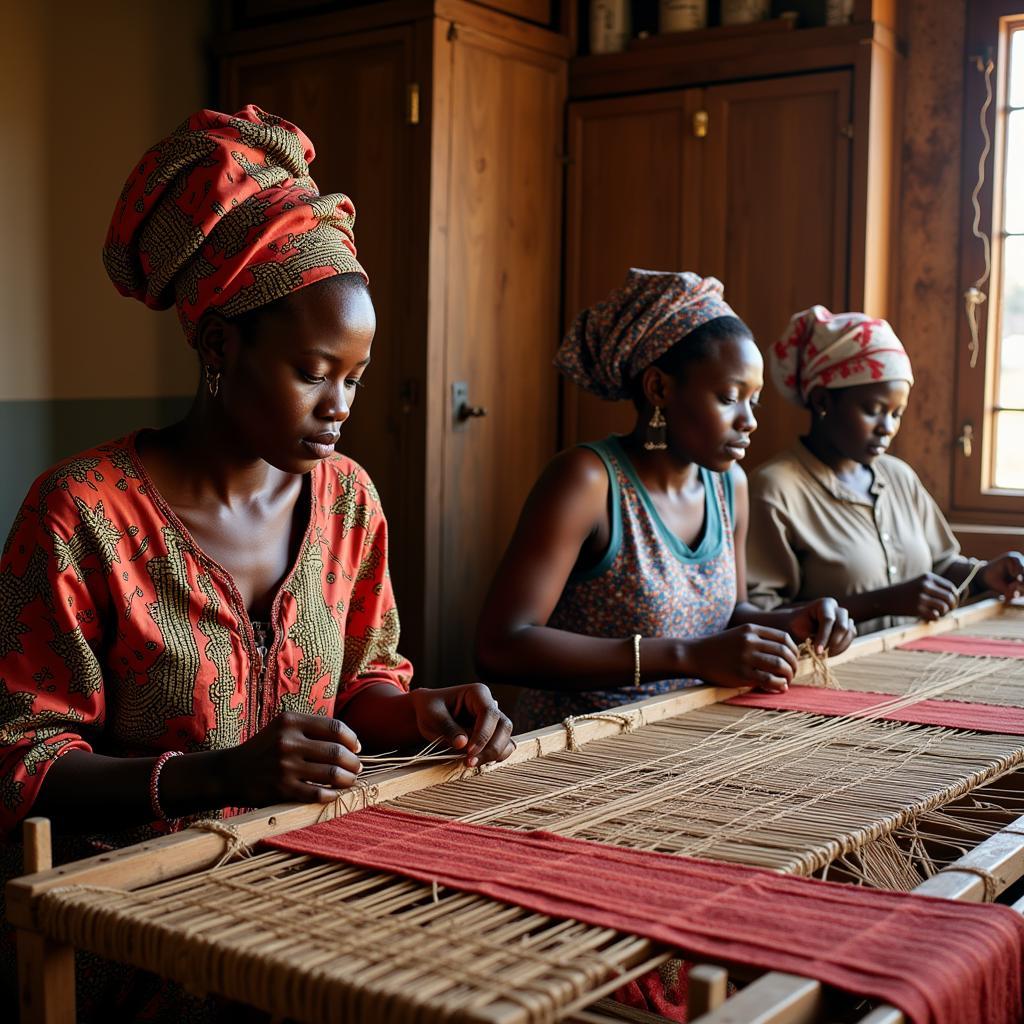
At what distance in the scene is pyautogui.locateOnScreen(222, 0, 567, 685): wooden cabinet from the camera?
3.83 metres

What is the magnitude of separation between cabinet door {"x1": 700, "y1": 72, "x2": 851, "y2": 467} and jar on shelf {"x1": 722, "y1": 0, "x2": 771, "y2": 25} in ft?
0.64

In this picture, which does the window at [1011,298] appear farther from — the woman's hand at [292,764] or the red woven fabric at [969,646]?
the woman's hand at [292,764]

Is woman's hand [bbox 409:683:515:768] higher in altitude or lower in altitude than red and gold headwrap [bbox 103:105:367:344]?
lower

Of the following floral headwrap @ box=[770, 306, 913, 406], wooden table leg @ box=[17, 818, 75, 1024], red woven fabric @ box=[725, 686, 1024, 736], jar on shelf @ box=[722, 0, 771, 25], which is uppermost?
jar on shelf @ box=[722, 0, 771, 25]

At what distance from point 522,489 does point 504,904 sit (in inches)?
122

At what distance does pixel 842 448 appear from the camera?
124 inches

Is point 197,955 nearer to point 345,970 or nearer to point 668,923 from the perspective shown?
point 345,970

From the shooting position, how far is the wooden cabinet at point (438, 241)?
3.83m

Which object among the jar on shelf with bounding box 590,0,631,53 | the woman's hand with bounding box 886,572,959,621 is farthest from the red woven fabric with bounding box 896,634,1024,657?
the jar on shelf with bounding box 590,0,631,53

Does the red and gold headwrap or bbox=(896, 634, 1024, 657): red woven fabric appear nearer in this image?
the red and gold headwrap

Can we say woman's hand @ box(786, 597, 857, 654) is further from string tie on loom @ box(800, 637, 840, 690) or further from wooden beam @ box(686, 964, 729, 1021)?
wooden beam @ box(686, 964, 729, 1021)

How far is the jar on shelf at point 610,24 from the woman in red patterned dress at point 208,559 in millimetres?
2761

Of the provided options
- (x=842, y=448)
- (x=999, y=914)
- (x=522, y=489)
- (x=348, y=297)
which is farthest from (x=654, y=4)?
(x=999, y=914)

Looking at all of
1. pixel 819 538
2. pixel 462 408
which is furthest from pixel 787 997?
pixel 462 408
